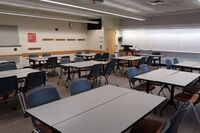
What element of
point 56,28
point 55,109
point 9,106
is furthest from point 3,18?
point 55,109

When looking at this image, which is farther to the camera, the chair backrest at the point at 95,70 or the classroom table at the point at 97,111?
the chair backrest at the point at 95,70

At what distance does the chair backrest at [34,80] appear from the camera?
349 cm

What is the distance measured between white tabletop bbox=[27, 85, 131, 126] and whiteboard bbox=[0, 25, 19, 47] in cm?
691

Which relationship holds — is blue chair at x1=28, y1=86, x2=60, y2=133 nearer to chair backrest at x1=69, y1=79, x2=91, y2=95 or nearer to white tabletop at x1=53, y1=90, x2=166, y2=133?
chair backrest at x1=69, y1=79, x2=91, y2=95

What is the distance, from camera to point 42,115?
1757 millimetres

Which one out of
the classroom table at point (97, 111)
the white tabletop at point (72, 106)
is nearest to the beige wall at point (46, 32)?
the white tabletop at point (72, 106)

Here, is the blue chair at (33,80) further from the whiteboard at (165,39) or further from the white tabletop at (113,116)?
the whiteboard at (165,39)

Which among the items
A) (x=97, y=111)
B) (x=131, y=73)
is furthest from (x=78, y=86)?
(x=131, y=73)

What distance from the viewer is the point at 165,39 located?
9.70 m

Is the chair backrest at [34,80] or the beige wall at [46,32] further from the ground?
the beige wall at [46,32]

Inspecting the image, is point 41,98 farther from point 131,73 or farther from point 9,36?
point 9,36

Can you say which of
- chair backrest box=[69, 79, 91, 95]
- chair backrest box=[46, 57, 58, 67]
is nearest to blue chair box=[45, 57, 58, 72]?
chair backrest box=[46, 57, 58, 67]

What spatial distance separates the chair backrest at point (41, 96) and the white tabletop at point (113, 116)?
0.69 m

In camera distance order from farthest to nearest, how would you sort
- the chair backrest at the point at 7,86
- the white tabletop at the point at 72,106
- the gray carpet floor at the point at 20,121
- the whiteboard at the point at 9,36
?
the whiteboard at the point at 9,36 < the chair backrest at the point at 7,86 < the gray carpet floor at the point at 20,121 < the white tabletop at the point at 72,106
